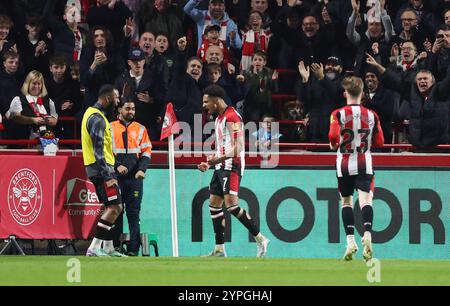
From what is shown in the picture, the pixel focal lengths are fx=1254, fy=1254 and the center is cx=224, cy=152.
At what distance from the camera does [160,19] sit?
22609 millimetres

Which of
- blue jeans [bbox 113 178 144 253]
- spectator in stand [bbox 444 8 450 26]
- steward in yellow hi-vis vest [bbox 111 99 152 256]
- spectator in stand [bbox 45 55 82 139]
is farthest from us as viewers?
spectator in stand [bbox 444 8 450 26]

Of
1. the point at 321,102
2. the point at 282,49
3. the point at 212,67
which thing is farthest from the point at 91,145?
the point at 282,49

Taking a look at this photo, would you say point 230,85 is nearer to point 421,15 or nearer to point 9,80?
point 9,80

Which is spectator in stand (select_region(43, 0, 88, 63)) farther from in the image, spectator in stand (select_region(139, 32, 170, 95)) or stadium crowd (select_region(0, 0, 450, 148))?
spectator in stand (select_region(139, 32, 170, 95))

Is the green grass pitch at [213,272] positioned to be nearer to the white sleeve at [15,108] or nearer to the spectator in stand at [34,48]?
the white sleeve at [15,108]

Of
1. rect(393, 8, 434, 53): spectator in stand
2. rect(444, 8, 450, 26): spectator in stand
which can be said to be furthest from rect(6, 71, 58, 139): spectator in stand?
rect(444, 8, 450, 26): spectator in stand

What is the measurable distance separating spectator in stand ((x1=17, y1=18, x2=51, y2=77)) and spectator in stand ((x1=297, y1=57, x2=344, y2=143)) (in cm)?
447

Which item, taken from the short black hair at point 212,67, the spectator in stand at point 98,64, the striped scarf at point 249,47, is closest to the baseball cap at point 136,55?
the spectator in stand at point 98,64

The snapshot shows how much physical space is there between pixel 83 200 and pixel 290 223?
3.36 m

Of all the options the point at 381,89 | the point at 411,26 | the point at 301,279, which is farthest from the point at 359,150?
the point at 411,26

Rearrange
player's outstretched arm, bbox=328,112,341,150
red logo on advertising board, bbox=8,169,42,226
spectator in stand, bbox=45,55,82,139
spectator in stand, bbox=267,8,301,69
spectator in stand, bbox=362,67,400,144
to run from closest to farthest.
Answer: player's outstretched arm, bbox=328,112,341,150 < red logo on advertising board, bbox=8,169,42,226 < spectator in stand, bbox=362,67,400,144 < spectator in stand, bbox=45,55,82,139 < spectator in stand, bbox=267,8,301,69

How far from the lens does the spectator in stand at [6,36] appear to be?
2173 centimetres

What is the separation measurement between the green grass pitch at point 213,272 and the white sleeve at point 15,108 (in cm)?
393

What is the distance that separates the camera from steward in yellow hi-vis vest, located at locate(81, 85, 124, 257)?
17.5 metres
